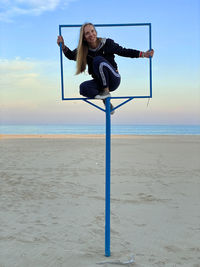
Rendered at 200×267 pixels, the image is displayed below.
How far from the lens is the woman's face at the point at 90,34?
3.45 metres

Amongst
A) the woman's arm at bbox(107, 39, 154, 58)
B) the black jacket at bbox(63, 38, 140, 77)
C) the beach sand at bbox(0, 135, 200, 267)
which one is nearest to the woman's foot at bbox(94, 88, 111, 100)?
the black jacket at bbox(63, 38, 140, 77)

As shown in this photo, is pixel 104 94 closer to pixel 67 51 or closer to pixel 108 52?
pixel 108 52

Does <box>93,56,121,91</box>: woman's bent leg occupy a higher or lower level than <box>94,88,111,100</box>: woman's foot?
higher

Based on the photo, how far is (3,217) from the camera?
5484 millimetres

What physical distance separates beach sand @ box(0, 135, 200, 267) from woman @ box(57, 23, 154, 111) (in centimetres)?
232

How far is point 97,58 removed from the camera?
3.44 metres

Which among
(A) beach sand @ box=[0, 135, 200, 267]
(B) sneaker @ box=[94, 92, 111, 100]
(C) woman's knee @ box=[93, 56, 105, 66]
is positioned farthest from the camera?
(A) beach sand @ box=[0, 135, 200, 267]

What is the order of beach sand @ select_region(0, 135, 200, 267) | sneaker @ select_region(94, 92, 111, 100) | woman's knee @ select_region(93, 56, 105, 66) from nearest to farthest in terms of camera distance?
1. woman's knee @ select_region(93, 56, 105, 66)
2. sneaker @ select_region(94, 92, 111, 100)
3. beach sand @ select_region(0, 135, 200, 267)

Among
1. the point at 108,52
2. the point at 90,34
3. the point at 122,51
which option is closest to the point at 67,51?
the point at 90,34

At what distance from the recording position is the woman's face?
11.3ft

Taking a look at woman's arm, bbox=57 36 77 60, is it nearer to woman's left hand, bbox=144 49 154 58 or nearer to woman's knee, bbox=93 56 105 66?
woman's knee, bbox=93 56 105 66

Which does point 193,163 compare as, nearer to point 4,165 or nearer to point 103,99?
point 4,165

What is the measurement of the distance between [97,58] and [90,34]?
0.30 m

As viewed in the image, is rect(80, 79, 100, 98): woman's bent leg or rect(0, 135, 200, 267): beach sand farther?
rect(0, 135, 200, 267): beach sand
